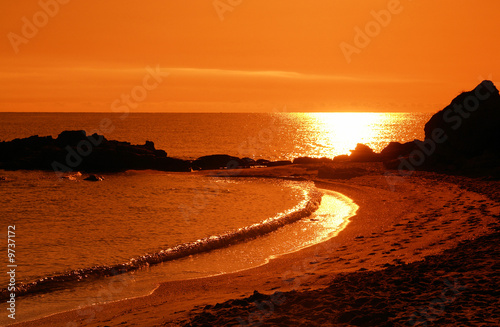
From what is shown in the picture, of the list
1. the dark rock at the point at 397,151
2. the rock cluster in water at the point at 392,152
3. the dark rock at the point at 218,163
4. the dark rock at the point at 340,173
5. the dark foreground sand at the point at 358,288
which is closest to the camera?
the dark foreground sand at the point at 358,288

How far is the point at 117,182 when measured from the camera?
115ft

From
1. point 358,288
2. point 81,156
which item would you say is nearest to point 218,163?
point 81,156

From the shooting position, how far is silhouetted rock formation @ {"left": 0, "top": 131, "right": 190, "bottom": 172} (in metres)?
44.2

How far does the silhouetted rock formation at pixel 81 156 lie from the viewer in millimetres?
44250

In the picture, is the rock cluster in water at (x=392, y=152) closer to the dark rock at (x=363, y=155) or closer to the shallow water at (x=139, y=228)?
the dark rock at (x=363, y=155)

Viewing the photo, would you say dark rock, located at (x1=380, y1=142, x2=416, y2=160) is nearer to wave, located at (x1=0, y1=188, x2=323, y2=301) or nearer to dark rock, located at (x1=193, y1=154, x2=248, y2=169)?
dark rock, located at (x1=193, y1=154, x2=248, y2=169)

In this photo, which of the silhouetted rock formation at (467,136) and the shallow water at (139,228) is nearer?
the shallow water at (139,228)

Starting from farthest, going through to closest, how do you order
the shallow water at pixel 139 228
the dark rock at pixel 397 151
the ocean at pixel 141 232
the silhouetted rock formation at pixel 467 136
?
the dark rock at pixel 397 151, the silhouetted rock formation at pixel 467 136, the shallow water at pixel 139 228, the ocean at pixel 141 232

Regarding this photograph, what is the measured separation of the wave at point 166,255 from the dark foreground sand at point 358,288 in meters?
2.11

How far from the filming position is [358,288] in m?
8.96

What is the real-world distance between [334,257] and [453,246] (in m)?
3.16

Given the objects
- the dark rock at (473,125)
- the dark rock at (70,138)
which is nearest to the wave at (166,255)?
the dark rock at (473,125)

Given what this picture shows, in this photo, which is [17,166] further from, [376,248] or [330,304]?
[330,304]

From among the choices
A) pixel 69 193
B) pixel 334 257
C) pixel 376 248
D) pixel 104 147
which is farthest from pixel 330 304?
pixel 104 147
